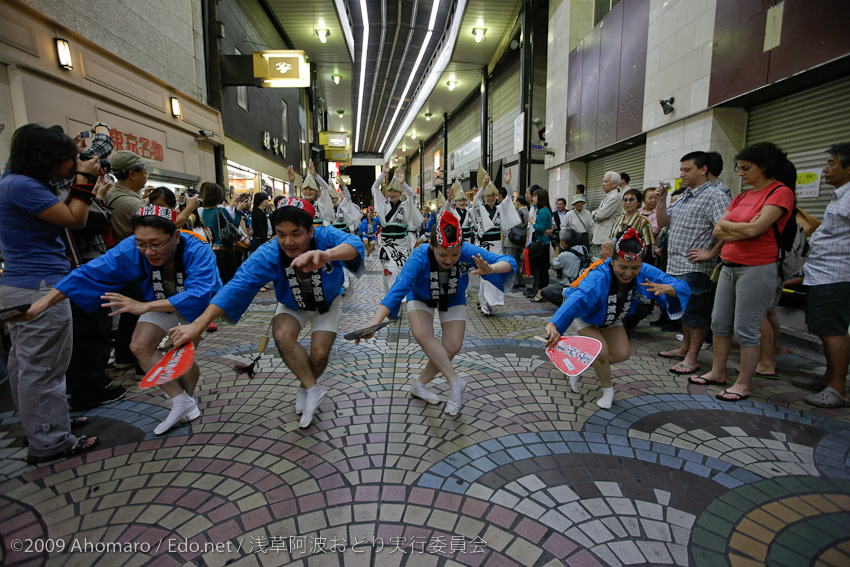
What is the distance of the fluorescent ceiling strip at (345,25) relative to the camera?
52.9ft

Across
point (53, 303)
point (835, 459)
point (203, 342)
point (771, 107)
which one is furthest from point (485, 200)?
point (53, 303)

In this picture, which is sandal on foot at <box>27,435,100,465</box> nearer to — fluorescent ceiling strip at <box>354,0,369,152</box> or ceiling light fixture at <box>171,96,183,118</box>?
ceiling light fixture at <box>171,96,183,118</box>

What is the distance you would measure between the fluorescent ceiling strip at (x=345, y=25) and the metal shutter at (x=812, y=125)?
583 inches

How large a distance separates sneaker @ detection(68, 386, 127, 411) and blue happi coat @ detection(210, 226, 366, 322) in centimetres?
162

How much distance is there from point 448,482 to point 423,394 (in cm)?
114

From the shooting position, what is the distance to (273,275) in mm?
3107

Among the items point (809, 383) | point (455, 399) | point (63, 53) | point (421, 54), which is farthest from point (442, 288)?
point (421, 54)

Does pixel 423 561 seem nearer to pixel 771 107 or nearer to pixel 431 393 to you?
pixel 431 393

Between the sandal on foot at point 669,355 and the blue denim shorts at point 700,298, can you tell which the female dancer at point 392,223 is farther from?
the blue denim shorts at point 700,298

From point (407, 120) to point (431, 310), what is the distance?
3299cm

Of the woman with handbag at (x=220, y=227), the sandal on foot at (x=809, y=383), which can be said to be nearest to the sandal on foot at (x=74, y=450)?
the woman with handbag at (x=220, y=227)

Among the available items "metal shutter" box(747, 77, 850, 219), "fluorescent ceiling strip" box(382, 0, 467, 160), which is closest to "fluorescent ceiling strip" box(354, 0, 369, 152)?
"fluorescent ceiling strip" box(382, 0, 467, 160)

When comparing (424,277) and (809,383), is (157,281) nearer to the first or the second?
(424,277)

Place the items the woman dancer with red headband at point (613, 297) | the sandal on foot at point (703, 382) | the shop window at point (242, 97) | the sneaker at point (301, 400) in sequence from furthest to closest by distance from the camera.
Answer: the shop window at point (242, 97), the sandal on foot at point (703, 382), the sneaker at point (301, 400), the woman dancer with red headband at point (613, 297)
